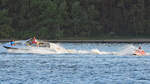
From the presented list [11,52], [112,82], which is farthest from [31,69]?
[11,52]

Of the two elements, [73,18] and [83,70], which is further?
[73,18]

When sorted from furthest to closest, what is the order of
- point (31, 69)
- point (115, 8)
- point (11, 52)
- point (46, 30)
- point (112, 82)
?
point (115, 8), point (46, 30), point (11, 52), point (31, 69), point (112, 82)

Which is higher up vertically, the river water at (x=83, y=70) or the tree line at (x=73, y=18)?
the tree line at (x=73, y=18)

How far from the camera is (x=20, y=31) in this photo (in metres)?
114

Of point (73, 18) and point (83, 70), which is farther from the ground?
point (73, 18)

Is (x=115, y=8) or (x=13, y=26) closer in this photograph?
(x=13, y=26)

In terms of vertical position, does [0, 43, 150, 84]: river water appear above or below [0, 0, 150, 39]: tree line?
below

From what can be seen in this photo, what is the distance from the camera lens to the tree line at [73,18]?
110m

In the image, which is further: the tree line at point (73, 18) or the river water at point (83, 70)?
the tree line at point (73, 18)

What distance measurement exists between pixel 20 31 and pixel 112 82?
82710 millimetres

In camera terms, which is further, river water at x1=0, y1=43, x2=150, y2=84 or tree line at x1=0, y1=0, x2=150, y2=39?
tree line at x1=0, y1=0, x2=150, y2=39

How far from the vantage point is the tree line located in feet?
362

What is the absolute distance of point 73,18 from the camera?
11494 cm

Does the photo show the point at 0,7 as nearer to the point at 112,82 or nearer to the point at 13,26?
the point at 13,26
